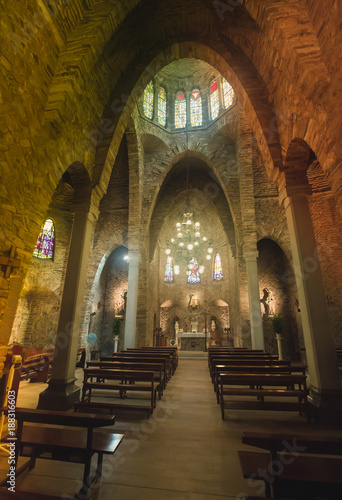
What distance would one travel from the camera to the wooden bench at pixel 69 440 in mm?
1992

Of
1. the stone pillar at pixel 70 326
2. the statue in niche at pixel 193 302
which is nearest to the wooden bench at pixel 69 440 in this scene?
the stone pillar at pixel 70 326

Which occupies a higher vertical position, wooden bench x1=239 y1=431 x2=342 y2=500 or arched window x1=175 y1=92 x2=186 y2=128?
arched window x1=175 y1=92 x2=186 y2=128

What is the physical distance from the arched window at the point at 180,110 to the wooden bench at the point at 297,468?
15.2 meters

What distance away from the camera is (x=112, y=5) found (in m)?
5.13

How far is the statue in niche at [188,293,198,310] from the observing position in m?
17.4

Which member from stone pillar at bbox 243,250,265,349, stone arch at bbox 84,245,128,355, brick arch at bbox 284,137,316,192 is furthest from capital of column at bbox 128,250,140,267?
brick arch at bbox 284,137,316,192

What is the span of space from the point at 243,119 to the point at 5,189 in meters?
10.6

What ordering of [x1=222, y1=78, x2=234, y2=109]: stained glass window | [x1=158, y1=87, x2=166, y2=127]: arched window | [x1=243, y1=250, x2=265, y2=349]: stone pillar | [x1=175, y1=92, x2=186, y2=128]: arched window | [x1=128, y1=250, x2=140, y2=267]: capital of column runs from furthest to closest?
[x1=175, y1=92, x2=186, y2=128]: arched window, [x1=158, y1=87, x2=166, y2=127]: arched window, [x1=222, y1=78, x2=234, y2=109]: stained glass window, [x1=128, y1=250, x2=140, y2=267]: capital of column, [x1=243, y1=250, x2=265, y2=349]: stone pillar

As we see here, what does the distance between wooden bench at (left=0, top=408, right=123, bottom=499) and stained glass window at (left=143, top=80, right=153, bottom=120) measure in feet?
43.9

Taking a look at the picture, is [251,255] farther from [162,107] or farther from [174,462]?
[162,107]

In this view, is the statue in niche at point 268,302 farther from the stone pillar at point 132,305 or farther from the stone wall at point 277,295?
the stone pillar at point 132,305

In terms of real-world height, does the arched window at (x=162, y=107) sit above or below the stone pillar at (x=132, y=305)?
above

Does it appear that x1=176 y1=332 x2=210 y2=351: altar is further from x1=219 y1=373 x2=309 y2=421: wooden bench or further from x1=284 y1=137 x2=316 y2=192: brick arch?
x1=284 y1=137 x2=316 y2=192: brick arch

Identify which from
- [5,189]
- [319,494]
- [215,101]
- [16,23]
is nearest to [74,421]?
[319,494]
